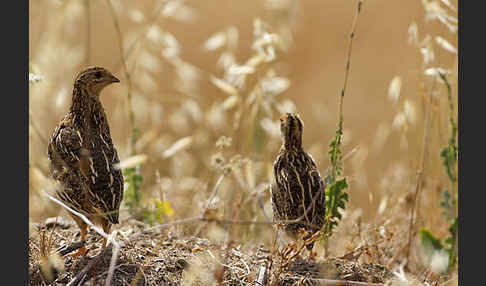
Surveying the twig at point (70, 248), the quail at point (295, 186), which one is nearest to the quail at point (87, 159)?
the twig at point (70, 248)

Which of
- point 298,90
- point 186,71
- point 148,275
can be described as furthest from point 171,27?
point 148,275

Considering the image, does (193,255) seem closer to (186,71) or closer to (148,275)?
(148,275)

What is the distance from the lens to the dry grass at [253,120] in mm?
5254

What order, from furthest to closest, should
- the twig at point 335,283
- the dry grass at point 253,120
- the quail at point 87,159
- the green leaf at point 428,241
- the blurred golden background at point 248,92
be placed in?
the blurred golden background at point 248,92 < the dry grass at point 253,120 < the green leaf at point 428,241 < the quail at point 87,159 < the twig at point 335,283

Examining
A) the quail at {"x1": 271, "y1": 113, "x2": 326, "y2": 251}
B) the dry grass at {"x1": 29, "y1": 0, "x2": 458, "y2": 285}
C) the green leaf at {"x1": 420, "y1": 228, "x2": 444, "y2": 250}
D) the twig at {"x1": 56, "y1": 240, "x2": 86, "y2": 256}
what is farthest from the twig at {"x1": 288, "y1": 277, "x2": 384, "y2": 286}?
the twig at {"x1": 56, "y1": 240, "x2": 86, "y2": 256}

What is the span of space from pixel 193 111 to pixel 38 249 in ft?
8.36

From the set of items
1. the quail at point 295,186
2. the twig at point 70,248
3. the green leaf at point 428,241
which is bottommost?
the twig at point 70,248

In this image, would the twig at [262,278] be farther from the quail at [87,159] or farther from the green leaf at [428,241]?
the green leaf at [428,241]

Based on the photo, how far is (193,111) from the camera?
6.89 meters

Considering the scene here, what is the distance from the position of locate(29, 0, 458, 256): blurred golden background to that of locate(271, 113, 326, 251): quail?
0.17 meters

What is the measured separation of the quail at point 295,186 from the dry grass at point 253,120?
0.51ft

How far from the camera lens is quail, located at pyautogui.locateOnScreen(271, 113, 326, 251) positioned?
518 centimetres

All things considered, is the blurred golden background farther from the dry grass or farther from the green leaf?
the green leaf

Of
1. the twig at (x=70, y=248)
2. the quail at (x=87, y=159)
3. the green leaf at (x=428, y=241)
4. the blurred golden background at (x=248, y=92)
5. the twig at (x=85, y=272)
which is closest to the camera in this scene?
the twig at (x=85, y=272)
